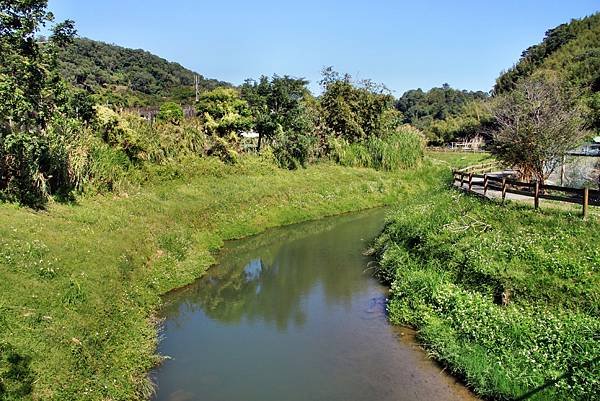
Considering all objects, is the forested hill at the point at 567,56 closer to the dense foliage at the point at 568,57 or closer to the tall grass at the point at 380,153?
the dense foliage at the point at 568,57

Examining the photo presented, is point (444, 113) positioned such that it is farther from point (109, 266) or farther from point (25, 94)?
point (109, 266)

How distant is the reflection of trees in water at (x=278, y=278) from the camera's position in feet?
55.9

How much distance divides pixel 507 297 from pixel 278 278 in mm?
9525

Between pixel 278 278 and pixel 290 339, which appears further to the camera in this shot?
pixel 278 278

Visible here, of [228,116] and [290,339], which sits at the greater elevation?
[228,116]

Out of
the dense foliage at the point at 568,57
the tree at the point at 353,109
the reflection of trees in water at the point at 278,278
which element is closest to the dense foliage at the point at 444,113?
the dense foliage at the point at 568,57

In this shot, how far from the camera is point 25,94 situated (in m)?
18.2

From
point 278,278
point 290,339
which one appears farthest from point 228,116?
point 290,339

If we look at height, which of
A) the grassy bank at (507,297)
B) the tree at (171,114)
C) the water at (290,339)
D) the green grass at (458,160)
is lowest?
the water at (290,339)

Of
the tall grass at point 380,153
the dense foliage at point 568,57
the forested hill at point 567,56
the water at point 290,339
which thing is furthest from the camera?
the forested hill at point 567,56

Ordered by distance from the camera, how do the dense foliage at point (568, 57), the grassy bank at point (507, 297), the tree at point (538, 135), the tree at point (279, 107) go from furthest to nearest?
the dense foliage at point (568, 57) < the tree at point (279, 107) < the tree at point (538, 135) < the grassy bank at point (507, 297)

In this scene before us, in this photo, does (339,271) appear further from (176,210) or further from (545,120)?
(545,120)

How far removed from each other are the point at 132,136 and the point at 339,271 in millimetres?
14181

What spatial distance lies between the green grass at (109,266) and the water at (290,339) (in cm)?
101
